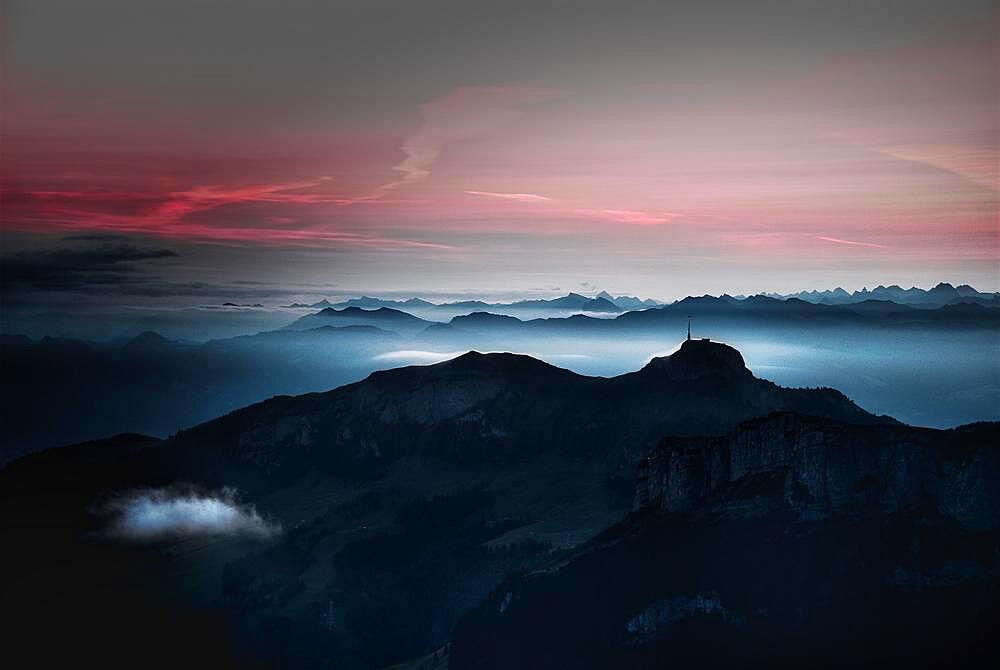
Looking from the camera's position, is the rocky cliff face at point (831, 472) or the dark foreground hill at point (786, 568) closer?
the dark foreground hill at point (786, 568)

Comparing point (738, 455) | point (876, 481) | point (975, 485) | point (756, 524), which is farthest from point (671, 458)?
point (975, 485)

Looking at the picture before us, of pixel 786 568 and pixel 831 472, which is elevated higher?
pixel 831 472

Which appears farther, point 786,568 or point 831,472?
point 831,472

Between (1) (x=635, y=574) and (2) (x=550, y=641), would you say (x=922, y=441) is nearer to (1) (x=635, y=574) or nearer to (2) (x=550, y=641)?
(1) (x=635, y=574)
